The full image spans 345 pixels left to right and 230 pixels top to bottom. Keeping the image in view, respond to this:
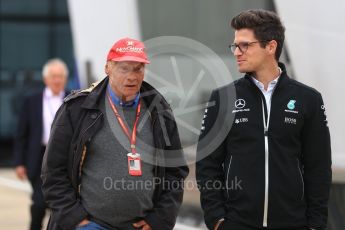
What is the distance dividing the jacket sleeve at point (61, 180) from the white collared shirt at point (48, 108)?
308 centimetres

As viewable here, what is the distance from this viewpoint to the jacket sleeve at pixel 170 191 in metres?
3.72

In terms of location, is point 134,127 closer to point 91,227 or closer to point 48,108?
point 91,227

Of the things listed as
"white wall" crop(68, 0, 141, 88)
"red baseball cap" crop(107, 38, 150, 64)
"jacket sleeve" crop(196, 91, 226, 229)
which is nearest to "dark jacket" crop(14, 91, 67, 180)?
"white wall" crop(68, 0, 141, 88)

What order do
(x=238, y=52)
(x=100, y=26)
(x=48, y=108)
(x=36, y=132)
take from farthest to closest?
(x=100, y=26)
(x=48, y=108)
(x=36, y=132)
(x=238, y=52)

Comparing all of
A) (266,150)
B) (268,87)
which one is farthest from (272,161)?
(268,87)

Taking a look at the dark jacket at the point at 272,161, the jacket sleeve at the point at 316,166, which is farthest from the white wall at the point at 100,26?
the jacket sleeve at the point at 316,166

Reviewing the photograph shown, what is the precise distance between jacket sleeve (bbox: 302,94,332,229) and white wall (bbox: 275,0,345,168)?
2.11m

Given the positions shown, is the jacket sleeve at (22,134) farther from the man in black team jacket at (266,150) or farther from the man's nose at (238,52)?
the man's nose at (238,52)

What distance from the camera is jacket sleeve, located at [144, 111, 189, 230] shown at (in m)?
3.72

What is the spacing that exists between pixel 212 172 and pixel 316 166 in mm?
501

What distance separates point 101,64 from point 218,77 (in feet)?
4.28

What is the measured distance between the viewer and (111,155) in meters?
3.60

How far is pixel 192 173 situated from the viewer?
6816 mm

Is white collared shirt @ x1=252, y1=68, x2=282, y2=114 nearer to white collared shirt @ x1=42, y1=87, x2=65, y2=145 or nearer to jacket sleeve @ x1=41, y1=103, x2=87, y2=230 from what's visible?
jacket sleeve @ x1=41, y1=103, x2=87, y2=230
